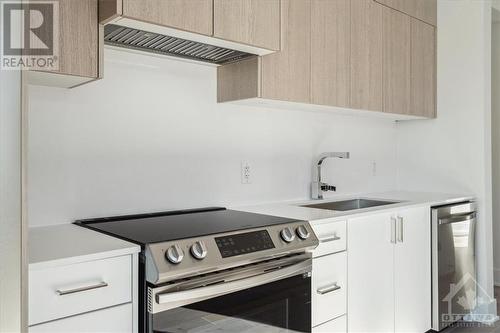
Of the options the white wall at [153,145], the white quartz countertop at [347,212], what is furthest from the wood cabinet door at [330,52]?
the white quartz countertop at [347,212]

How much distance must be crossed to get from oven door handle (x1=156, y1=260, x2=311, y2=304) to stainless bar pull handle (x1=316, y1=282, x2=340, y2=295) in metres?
0.19

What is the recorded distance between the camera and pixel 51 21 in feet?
4.82

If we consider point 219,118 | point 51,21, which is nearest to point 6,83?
point 51,21

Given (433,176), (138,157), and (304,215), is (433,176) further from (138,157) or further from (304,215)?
(138,157)

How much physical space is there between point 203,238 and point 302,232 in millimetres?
487

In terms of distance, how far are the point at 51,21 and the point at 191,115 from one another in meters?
0.87

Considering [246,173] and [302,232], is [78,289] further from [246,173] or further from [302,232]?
[246,173]

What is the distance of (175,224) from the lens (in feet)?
5.84

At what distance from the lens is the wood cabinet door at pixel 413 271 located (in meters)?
2.52

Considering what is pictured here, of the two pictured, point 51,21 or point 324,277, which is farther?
point 324,277

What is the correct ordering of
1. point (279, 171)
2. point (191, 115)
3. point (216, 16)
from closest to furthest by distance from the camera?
1. point (216, 16)
2. point (191, 115)
3. point (279, 171)

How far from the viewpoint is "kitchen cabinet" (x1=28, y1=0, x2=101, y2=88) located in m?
1.50

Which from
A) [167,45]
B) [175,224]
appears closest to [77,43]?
[167,45]

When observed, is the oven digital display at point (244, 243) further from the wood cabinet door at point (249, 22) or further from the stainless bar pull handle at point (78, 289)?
the wood cabinet door at point (249, 22)
